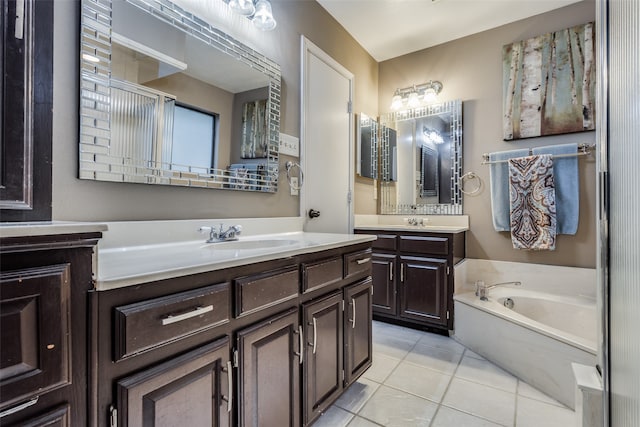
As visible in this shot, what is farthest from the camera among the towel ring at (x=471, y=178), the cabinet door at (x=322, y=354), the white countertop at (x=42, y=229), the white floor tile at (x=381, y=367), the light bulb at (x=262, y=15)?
the towel ring at (x=471, y=178)

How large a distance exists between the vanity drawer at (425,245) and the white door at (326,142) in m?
0.53

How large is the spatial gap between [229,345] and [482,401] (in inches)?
57.6

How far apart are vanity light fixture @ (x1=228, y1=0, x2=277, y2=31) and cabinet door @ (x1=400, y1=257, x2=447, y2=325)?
6.47 ft

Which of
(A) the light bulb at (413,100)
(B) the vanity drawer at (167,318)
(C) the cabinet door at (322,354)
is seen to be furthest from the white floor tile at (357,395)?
(A) the light bulb at (413,100)

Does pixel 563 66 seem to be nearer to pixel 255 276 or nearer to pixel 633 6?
pixel 633 6

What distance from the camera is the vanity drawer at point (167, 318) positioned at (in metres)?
0.66

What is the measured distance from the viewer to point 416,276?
2.46 metres

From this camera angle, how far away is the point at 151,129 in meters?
1.27

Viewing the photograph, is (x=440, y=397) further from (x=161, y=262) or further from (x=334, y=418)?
(x=161, y=262)

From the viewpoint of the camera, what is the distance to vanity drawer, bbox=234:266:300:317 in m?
0.94

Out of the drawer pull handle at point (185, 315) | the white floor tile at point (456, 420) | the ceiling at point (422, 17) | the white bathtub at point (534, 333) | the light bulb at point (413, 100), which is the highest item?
the ceiling at point (422, 17)

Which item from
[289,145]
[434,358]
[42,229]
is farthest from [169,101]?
[434,358]

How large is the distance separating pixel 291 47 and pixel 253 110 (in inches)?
26.1

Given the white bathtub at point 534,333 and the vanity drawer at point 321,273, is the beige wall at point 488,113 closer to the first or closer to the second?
the white bathtub at point 534,333
